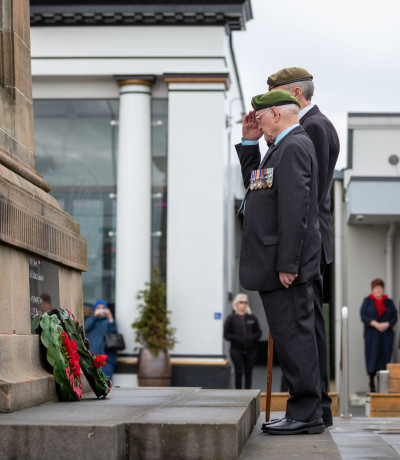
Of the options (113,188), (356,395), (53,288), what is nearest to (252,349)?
(356,395)

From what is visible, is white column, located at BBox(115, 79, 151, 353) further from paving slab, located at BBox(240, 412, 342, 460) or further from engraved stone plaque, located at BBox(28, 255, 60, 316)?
paving slab, located at BBox(240, 412, 342, 460)

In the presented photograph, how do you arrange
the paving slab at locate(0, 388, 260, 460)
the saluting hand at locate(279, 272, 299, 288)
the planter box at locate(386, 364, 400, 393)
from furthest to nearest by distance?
the planter box at locate(386, 364, 400, 393)
the saluting hand at locate(279, 272, 299, 288)
the paving slab at locate(0, 388, 260, 460)

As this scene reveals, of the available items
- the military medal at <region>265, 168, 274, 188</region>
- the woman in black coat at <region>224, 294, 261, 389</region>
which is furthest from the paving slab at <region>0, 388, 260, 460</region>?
the woman in black coat at <region>224, 294, 261, 389</region>

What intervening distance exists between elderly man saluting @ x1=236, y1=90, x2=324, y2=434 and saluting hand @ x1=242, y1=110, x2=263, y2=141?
0.41 m

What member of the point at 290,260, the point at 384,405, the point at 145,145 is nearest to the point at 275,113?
the point at 290,260

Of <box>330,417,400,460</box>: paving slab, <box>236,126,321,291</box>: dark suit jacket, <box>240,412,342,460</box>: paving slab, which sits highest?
<box>236,126,321,291</box>: dark suit jacket

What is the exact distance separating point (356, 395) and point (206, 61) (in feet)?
23.6

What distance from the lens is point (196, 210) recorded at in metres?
20.3

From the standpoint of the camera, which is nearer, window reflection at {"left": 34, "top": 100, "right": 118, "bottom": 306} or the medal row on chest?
the medal row on chest

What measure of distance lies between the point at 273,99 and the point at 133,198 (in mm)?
14733

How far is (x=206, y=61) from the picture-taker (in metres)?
20.3

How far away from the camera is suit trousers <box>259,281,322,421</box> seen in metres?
5.46

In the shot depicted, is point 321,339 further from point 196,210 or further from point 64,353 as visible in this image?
A: point 196,210

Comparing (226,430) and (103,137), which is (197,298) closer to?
(103,137)
